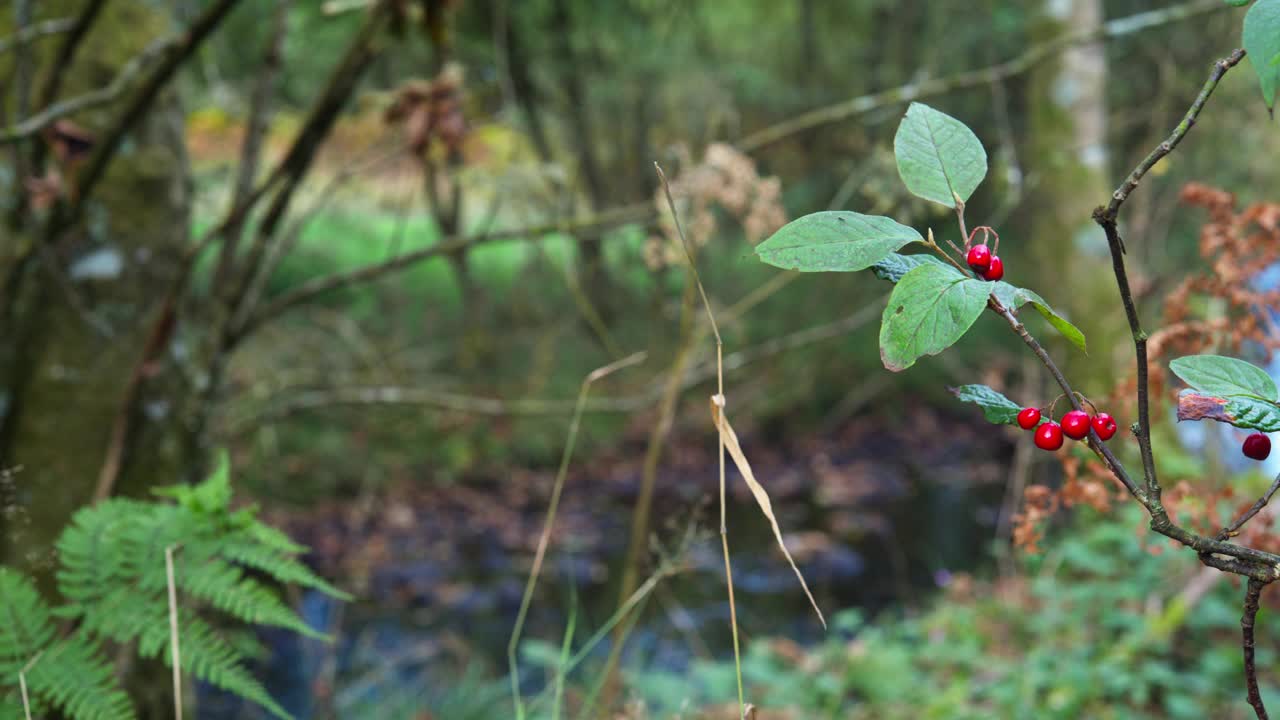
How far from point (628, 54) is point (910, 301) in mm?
8238

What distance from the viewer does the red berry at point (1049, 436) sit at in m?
0.60

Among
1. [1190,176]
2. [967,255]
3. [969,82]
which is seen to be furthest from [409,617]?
[1190,176]

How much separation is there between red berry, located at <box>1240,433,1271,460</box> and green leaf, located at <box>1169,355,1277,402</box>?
38 mm

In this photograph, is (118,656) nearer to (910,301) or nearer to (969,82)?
(910,301)

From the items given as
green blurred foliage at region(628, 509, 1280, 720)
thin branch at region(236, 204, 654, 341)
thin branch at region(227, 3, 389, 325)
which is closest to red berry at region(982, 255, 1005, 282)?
thin branch at region(236, 204, 654, 341)

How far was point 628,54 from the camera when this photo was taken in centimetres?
829

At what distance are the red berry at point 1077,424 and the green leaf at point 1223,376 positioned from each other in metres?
0.06

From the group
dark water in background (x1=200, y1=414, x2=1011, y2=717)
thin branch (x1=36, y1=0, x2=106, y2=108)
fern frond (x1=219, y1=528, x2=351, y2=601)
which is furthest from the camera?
dark water in background (x1=200, y1=414, x2=1011, y2=717)

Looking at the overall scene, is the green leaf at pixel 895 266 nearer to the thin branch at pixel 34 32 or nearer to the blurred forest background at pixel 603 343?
the blurred forest background at pixel 603 343

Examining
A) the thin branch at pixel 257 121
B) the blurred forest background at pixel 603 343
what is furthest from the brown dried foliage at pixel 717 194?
the thin branch at pixel 257 121

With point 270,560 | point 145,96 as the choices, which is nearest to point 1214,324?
point 270,560

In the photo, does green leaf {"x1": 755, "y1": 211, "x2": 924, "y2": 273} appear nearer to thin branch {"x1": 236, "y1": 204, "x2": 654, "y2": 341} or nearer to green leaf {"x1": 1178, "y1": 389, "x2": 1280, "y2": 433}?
green leaf {"x1": 1178, "y1": 389, "x2": 1280, "y2": 433}

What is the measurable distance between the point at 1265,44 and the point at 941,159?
0.20m

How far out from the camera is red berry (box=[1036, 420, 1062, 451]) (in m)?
0.60
